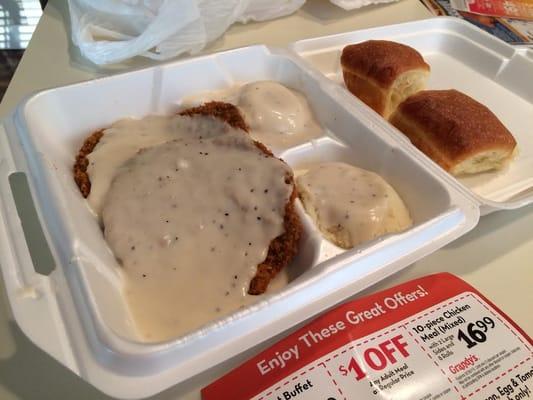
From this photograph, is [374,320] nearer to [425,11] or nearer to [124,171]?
[124,171]

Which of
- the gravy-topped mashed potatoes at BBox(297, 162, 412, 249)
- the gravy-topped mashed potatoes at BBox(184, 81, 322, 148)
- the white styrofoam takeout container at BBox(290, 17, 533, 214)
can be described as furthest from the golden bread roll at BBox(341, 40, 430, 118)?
the gravy-topped mashed potatoes at BBox(297, 162, 412, 249)

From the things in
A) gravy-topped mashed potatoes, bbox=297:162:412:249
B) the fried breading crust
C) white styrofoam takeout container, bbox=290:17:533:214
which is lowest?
the fried breading crust

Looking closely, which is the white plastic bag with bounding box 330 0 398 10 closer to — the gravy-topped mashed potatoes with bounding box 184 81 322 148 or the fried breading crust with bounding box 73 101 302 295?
the gravy-topped mashed potatoes with bounding box 184 81 322 148

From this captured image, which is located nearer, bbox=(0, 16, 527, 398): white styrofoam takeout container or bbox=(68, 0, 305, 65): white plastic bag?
bbox=(0, 16, 527, 398): white styrofoam takeout container

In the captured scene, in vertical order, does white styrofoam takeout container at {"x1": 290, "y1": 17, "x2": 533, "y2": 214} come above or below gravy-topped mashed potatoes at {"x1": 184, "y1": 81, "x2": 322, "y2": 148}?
above

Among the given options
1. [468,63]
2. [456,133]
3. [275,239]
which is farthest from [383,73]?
[275,239]

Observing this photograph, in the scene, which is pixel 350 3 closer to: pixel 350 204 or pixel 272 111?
pixel 272 111

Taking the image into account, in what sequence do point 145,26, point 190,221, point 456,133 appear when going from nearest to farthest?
point 190,221 → point 456,133 → point 145,26
